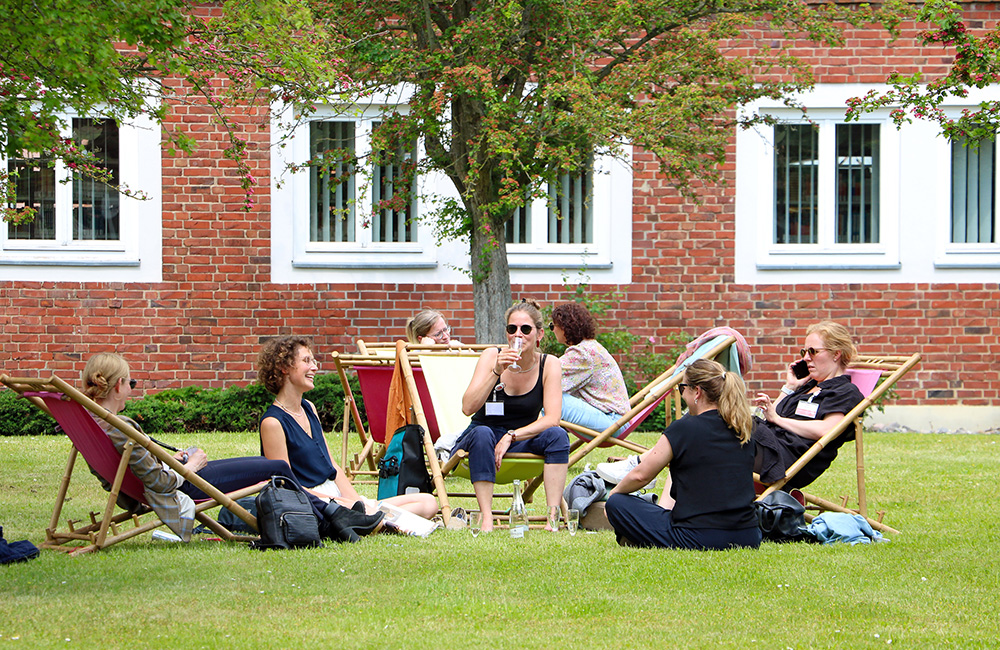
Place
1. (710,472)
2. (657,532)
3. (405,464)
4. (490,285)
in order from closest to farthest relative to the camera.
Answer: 1. (710,472)
2. (657,532)
3. (405,464)
4. (490,285)

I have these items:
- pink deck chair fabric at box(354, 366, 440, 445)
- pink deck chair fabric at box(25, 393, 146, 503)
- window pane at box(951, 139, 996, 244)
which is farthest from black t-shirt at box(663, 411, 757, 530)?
window pane at box(951, 139, 996, 244)

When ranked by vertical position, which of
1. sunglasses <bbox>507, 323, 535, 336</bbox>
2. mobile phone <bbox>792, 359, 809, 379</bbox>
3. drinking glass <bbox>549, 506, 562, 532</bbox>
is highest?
sunglasses <bbox>507, 323, 535, 336</bbox>

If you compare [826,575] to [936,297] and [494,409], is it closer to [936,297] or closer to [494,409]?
[494,409]

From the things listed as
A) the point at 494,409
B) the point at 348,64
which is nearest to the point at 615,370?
the point at 494,409

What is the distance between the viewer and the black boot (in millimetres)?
5703

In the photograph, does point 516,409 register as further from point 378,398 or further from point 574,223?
point 574,223

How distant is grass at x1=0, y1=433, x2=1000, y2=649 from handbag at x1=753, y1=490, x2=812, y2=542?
0.20m

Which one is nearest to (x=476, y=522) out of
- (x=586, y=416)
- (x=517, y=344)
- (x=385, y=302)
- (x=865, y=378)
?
(x=517, y=344)

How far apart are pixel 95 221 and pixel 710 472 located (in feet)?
34.2

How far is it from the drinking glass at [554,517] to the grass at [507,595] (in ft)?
0.52

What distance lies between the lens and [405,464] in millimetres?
6523

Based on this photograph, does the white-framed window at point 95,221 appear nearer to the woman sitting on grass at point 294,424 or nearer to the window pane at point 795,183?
the window pane at point 795,183

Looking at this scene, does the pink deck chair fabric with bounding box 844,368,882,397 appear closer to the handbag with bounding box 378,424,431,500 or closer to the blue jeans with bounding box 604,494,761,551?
the blue jeans with bounding box 604,494,761,551

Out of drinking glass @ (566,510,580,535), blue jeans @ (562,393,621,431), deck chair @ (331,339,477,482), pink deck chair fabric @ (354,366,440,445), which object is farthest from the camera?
pink deck chair fabric @ (354,366,440,445)
